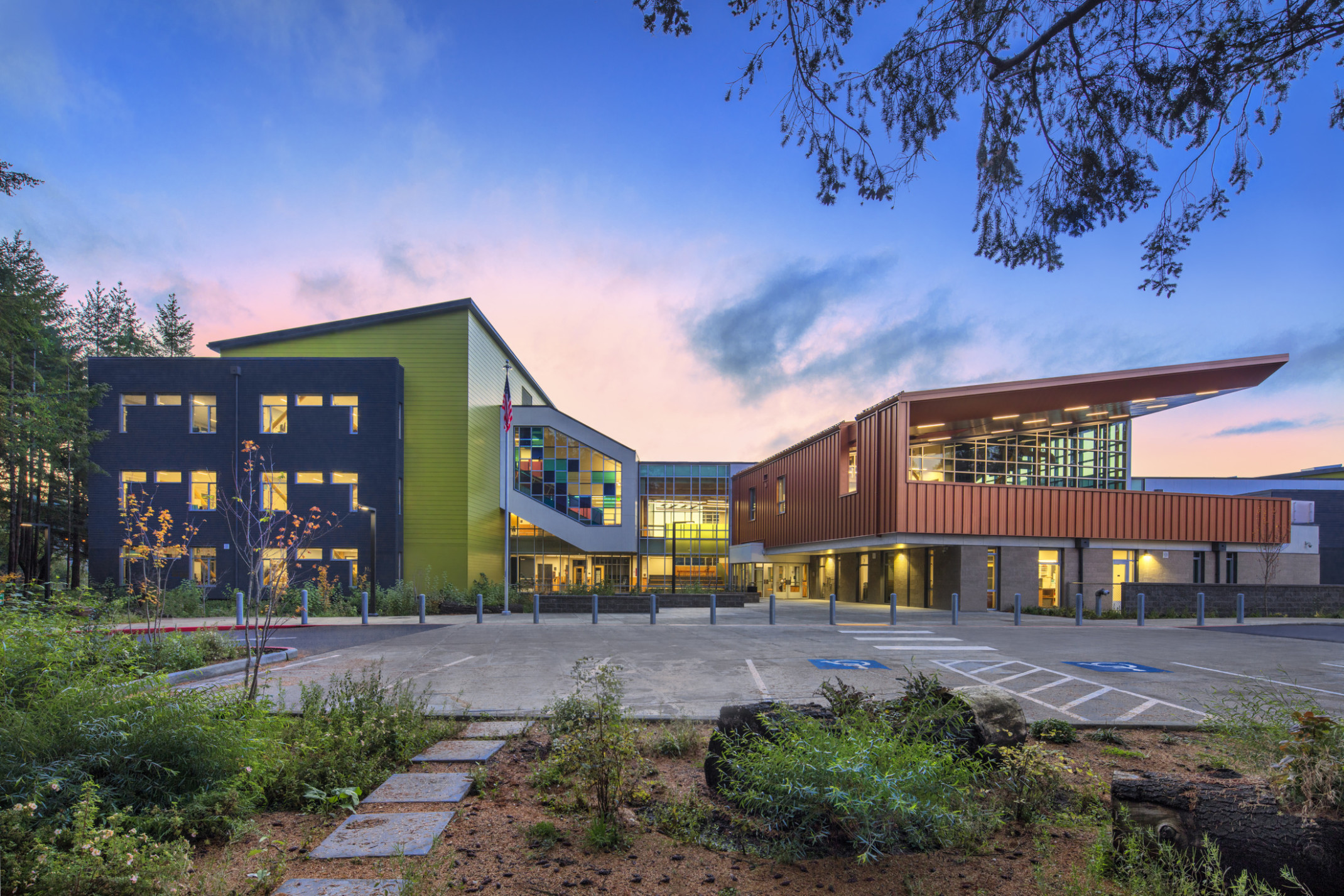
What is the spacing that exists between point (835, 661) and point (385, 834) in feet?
32.1

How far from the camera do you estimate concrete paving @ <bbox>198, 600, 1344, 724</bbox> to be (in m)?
8.41

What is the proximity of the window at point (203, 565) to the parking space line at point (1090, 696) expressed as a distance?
29.7 metres

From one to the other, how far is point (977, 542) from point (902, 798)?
2454 cm

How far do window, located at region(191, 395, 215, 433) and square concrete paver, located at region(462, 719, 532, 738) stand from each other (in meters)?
27.5

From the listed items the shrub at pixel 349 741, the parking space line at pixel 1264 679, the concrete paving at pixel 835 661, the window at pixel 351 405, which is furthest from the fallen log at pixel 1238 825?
the window at pixel 351 405

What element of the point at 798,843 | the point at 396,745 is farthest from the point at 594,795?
the point at 396,745

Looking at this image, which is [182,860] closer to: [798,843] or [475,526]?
[798,843]

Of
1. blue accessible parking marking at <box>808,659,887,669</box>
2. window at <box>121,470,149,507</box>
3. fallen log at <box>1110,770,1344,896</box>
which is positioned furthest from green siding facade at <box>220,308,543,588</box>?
fallen log at <box>1110,770,1344,896</box>

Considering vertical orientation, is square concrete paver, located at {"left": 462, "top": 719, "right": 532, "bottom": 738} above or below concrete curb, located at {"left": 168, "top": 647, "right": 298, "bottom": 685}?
above

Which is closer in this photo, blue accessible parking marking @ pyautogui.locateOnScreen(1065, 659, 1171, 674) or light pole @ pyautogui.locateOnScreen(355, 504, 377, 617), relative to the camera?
blue accessible parking marking @ pyautogui.locateOnScreen(1065, 659, 1171, 674)

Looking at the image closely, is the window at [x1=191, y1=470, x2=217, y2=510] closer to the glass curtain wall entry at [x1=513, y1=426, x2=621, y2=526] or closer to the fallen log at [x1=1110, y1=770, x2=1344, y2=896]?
the glass curtain wall entry at [x1=513, y1=426, x2=621, y2=526]

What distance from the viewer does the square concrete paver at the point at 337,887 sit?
3.13 meters

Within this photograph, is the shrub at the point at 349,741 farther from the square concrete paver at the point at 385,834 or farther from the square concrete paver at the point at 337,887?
the square concrete paver at the point at 337,887

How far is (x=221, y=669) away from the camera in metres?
10.5
